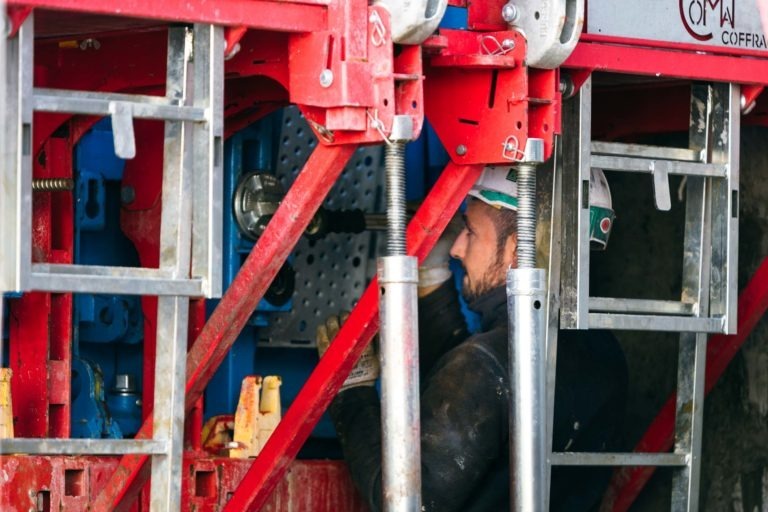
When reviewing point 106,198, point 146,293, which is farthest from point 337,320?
point 146,293

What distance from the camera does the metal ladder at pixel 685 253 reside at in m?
5.88

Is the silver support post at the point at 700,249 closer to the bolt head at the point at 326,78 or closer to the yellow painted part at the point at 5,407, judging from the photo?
the bolt head at the point at 326,78

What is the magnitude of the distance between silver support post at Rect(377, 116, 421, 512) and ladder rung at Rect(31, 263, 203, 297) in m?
Answer: 0.56

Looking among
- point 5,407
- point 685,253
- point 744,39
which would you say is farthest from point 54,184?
point 744,39

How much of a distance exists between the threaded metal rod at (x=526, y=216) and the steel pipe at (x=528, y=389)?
0.16ft

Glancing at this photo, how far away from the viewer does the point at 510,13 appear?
5.63 meters

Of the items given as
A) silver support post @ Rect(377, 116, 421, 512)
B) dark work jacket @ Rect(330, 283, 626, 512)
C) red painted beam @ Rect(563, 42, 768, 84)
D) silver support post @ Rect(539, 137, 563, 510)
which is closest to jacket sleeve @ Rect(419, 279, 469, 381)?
dark work jacket @ Rect(330, 283, 626, 512)

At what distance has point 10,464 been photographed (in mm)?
5559

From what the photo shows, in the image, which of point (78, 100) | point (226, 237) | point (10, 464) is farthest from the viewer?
point (226, 237)

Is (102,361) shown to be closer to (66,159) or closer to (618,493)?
(66,159)

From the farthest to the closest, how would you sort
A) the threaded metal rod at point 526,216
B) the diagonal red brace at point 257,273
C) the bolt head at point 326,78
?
1. the threaded metal rod at point 526,216
2. the diagonal red brace at point 257,273
3. the bolt head at point 326,78

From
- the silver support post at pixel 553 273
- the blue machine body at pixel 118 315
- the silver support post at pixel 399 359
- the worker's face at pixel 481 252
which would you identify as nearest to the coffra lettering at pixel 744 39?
the silver support post at pixel 553 273

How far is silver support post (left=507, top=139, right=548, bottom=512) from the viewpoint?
5.42 metres

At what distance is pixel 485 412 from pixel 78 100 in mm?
1897
